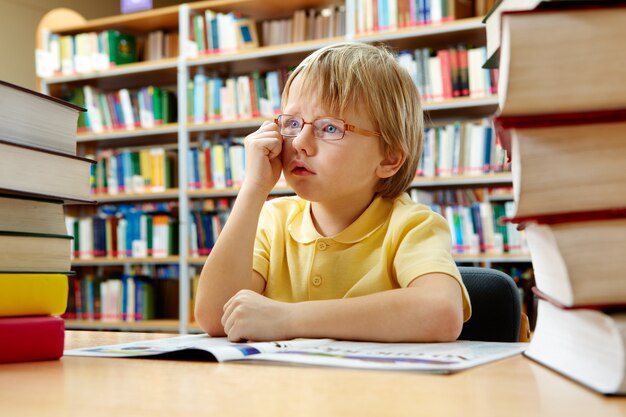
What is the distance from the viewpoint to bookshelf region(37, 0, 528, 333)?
12.7 ft

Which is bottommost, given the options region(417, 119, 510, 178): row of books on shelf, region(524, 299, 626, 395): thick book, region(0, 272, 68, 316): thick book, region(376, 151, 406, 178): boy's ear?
region(524, 299, 626, 395): thick book

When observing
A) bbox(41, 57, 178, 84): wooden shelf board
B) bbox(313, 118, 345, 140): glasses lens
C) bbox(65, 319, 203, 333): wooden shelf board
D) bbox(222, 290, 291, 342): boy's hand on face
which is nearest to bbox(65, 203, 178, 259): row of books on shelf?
bbox(65, 319, 203, 333): wooden shelf board

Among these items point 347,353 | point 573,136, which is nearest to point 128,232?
point 347,353

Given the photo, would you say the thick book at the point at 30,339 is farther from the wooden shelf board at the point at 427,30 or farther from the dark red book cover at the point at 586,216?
the wooden shelf board at the point at 427,30

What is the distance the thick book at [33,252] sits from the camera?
0.74 m

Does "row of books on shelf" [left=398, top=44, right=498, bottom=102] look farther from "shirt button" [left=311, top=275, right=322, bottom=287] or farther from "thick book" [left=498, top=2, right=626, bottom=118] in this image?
"thick book" [left=498, top=2, right=626, bottom=118]

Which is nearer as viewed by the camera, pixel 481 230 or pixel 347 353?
pixel 347 353

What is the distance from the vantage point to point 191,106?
14.8 feet

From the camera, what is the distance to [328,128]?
49.1 inches

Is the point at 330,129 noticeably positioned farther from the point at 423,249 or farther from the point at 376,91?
the point at 423,249

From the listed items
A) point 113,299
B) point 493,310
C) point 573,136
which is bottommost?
point 113,299

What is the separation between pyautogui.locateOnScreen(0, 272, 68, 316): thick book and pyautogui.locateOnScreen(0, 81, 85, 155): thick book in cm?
14

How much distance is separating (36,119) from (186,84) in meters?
3.82

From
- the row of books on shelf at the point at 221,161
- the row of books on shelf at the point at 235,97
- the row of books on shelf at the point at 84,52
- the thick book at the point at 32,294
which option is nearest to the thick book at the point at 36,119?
the thick book at the point at 32,294
